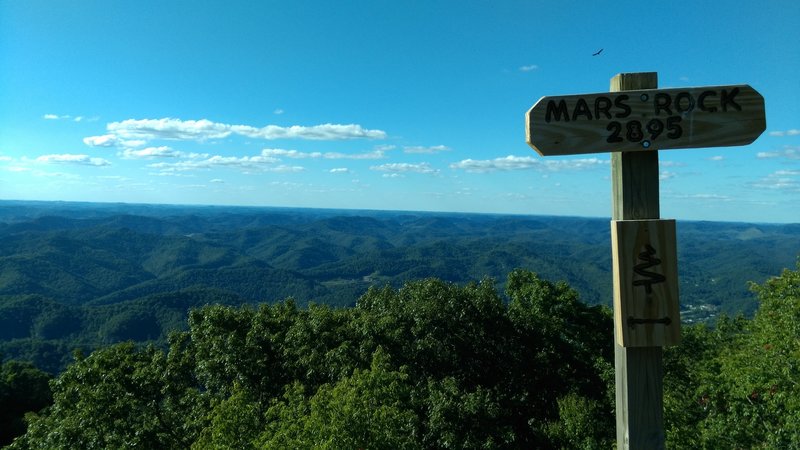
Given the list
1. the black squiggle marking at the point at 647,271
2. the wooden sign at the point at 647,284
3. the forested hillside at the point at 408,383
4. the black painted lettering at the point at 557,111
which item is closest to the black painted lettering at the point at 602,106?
the black painted lettering at the point at 557,111

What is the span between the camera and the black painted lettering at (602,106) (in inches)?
146

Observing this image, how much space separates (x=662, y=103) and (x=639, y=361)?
2.00 meters

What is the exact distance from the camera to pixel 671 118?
12.0ft

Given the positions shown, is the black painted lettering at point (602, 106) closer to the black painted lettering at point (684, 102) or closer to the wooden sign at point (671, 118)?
the wooden sign at point (671, 118)

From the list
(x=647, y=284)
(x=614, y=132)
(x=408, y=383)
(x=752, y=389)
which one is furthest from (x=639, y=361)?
(x=408, y=383)

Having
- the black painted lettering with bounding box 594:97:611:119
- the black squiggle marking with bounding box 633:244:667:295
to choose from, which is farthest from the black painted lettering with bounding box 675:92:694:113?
the black squiggle marking with bounding box 633:244:667:295

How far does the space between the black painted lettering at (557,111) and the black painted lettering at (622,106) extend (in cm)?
37

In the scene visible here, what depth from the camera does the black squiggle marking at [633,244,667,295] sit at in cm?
367

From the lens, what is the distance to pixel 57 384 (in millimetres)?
20500

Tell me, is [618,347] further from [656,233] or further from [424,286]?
[424,286]

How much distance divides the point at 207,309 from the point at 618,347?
22889 mm

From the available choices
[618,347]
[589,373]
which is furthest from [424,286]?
[618,347]

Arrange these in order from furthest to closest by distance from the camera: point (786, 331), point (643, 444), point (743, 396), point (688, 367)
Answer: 1. point (688, 367)
2. point (786, 331)
3. point (743, 396)
4. point (643, 444)

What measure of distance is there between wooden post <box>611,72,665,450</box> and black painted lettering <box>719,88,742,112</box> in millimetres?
500
